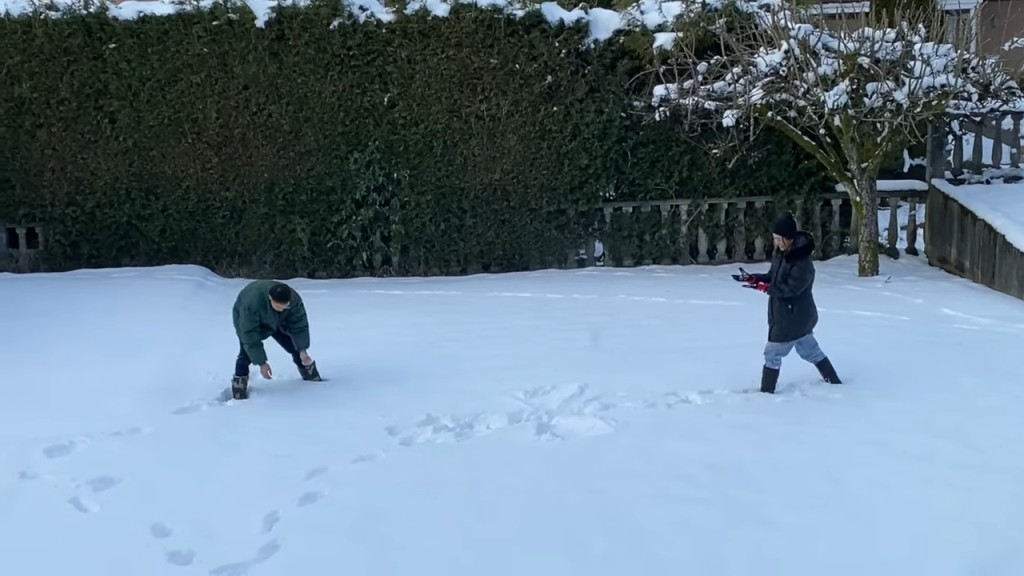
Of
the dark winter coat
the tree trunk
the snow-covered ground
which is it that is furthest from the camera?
the tree trunk

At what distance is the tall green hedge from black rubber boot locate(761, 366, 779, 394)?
5319mm

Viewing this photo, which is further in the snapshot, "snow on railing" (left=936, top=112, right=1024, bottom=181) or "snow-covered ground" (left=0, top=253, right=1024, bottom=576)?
"snow on railing" (left=936, top=112, right=1024, bottom=181)

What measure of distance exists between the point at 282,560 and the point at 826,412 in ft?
11.1

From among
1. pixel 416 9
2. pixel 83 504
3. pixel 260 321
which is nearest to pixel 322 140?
pixel 416 9

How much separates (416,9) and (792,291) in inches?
250

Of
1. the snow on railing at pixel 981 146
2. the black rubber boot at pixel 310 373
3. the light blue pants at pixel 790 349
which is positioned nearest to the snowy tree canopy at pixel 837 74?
the snow on railing at pixel 981 146

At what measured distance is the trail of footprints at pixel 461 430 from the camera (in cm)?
406

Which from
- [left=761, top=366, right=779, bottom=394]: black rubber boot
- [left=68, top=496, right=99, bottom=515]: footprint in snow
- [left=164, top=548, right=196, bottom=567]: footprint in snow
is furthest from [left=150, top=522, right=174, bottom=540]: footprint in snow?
[left=761, top=366, right=779, bottom=394]: black rubber boot

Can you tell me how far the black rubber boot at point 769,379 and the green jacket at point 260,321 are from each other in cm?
305

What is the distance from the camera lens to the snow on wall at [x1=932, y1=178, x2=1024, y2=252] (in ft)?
29.0

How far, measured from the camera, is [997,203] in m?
9.74

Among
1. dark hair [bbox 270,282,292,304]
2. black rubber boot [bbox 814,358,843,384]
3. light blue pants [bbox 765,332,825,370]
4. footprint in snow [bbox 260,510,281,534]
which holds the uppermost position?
dark hair [bbox 270,282,292,304]

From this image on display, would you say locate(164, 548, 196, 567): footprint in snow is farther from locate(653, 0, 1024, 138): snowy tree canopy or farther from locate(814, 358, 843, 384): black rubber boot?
locate(653, 0, 1024, 138): snowy tree canopy

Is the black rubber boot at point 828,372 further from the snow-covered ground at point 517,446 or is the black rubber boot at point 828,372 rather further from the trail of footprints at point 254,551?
A: the trail of footprints at point 254,551
